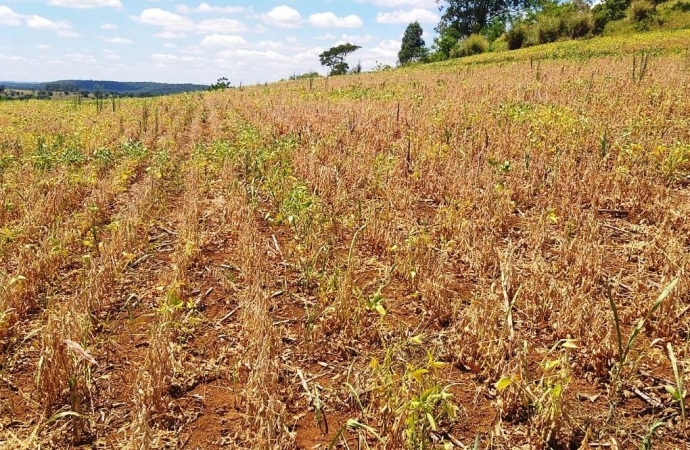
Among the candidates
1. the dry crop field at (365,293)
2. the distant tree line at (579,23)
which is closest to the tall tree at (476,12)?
the distant tree line at (579,23)

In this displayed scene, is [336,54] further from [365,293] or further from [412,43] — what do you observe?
[365,293]

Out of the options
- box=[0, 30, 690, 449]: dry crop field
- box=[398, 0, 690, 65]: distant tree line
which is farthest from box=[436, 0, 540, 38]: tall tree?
box=[0, 30, 690, 449]: dry crop field

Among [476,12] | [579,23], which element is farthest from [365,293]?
[476,12]

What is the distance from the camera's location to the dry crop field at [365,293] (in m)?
2.60

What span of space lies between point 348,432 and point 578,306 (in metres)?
1.94

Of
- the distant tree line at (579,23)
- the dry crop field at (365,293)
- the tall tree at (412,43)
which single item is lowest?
the dry crop field at (365,293)

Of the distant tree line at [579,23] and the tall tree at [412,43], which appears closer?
the distant tree line at [579,23]

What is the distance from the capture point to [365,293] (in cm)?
397

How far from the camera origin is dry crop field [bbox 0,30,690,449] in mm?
2598

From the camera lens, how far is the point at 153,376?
9.43ft

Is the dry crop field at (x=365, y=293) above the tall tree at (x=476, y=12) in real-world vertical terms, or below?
below

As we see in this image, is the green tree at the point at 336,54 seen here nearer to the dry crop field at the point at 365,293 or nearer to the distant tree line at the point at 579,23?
the distant tree line at the point at 579,23

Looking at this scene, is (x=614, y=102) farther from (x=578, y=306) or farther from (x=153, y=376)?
(x=153, y=376)

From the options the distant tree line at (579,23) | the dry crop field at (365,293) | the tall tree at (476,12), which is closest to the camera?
the dry crop field at (365,293)
